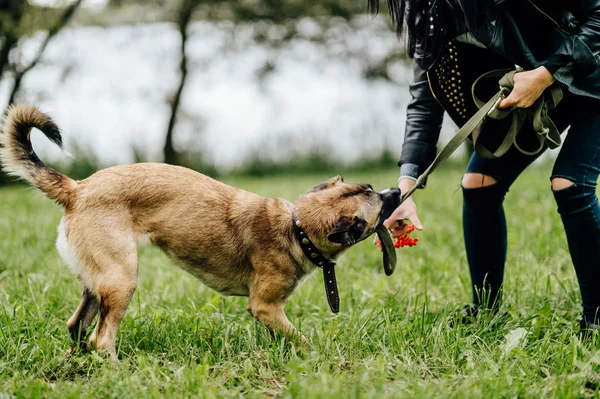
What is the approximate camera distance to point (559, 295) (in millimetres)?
Answer: 3695

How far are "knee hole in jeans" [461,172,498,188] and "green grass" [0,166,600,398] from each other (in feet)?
2.24

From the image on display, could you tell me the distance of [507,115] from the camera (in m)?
3.07

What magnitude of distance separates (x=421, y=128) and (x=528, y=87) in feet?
2.24

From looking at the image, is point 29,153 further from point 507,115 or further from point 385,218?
point 507,115

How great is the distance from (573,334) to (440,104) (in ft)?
4.33

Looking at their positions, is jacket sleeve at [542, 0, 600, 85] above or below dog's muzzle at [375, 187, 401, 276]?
above

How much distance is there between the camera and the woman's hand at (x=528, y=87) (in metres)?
2.73

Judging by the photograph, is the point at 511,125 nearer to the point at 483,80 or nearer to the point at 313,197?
the point at 483,80

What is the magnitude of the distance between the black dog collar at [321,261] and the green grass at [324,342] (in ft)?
0.47

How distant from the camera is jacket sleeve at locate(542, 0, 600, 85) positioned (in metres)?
2.69

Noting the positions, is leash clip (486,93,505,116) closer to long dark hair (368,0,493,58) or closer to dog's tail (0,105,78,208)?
long dark hair (368,0,493,58)

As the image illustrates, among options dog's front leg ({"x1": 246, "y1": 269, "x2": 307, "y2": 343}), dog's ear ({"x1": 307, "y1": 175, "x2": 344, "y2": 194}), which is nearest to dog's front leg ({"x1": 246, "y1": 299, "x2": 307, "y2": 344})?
dog's front leg ({"x1": 246, "y1": 269, "x2": 307, "y2": 343})

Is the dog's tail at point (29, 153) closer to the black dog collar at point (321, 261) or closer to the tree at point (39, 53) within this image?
the black dog collar at point (321, 261)

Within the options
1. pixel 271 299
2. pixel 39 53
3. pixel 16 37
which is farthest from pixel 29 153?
pixel 39 53
